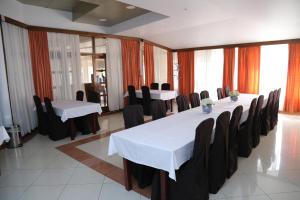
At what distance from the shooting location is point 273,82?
23.0 ft

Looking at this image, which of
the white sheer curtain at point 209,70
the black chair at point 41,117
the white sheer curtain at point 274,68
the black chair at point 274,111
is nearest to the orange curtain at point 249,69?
the white sheer curtain at point 274,68

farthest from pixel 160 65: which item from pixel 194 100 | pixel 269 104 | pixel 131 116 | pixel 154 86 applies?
Result: pixel 131 116

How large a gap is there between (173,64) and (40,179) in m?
7.64

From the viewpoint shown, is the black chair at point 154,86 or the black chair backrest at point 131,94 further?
the black chair at point 154,86

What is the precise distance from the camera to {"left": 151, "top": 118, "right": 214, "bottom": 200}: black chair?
203 centimetres

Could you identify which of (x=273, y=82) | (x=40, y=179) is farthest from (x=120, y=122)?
(x=273, y=82)

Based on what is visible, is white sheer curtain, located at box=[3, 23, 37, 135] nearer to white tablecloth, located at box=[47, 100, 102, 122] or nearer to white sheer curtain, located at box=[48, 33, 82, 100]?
white sheer curtain, located at box=[48, 33, 82, 100]

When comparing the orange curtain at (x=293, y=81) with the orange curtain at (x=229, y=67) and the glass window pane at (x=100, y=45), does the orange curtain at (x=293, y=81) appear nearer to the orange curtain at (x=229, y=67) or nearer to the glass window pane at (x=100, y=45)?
the orange curtain at (x=229, y=67)

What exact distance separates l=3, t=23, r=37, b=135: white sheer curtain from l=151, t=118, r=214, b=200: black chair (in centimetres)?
418

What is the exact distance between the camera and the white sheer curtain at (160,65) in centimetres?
875

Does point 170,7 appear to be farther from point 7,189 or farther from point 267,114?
point 7,189

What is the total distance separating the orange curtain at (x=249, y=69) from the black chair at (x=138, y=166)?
223 inches

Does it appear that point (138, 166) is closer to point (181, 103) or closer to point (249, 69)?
point (181, 103)

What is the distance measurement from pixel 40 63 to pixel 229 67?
6.42m
